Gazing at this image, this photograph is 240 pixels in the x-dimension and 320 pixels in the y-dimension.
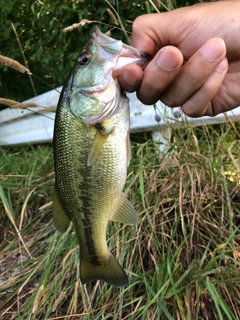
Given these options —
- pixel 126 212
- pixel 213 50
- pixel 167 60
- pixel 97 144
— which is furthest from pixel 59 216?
pixel 213 50

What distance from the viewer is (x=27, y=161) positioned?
12.6 feet

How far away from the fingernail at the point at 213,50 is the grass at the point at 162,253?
785mm

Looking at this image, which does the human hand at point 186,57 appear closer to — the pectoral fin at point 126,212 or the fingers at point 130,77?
the fingers at point 130,77

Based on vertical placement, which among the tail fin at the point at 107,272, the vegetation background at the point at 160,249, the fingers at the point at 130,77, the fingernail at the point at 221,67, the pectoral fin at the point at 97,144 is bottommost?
the vegetation background at the point at 160,249

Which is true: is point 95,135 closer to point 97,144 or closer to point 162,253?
point 97,144

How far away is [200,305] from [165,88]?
1.15 metres

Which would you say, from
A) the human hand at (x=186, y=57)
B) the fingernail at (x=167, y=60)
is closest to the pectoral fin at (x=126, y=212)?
the human hand at (x=186, y=57)

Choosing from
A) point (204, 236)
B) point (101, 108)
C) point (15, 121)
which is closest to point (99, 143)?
point (101, 108)

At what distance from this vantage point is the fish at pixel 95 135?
1.39 meters

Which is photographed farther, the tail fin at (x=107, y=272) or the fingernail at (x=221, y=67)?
the tail fin at (x=107, y=272)

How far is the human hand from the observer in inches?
53.1

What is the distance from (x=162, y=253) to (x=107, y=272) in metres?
0.60

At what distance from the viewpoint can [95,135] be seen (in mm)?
1382

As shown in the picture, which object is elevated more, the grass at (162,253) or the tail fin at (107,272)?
the tail fin at (107,272)
